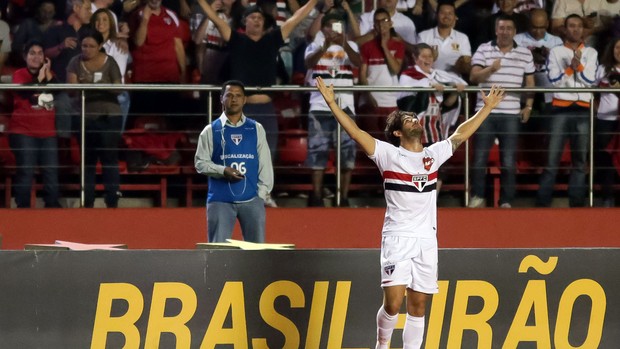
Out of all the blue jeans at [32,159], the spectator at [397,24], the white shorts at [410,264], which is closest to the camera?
the white shorts at [410,264]

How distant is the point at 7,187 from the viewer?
14.2m

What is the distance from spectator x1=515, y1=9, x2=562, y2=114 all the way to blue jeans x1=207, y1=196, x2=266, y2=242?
3970 mm

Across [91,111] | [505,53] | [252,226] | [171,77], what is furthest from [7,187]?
[505,53]

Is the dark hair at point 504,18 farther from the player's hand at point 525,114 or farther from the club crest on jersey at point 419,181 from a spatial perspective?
the club crest on jersey at point 419,181

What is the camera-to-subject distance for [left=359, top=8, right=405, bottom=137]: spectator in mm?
14391

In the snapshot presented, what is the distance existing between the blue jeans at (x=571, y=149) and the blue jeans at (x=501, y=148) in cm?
35

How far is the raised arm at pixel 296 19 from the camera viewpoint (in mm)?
13977

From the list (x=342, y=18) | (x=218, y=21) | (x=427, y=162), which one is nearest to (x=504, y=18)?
(x=342, y=18)

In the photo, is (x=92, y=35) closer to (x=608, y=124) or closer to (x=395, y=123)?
(x=395, y=123)

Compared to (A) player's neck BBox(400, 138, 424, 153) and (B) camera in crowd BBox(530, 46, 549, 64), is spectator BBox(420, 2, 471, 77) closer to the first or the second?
(B) camera in crowd BBox(530, 46, 549, 64)

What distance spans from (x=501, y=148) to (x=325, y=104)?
6.32 ft

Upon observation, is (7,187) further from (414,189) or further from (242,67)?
(414,189)

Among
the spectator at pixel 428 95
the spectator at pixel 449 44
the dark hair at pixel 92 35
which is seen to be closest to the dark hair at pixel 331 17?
the spectator at pixel 428 95

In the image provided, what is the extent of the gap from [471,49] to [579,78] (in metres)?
1.22
